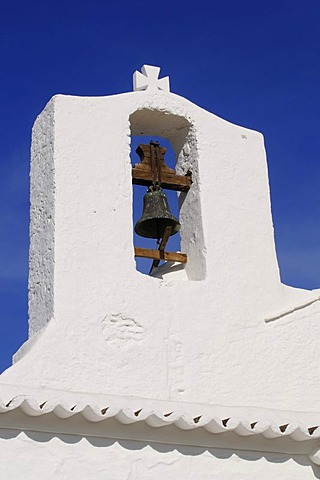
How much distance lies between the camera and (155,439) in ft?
19.0

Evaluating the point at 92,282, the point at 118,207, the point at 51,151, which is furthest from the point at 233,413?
the point at 51,151

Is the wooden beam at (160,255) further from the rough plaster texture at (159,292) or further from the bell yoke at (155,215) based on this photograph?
the bell yoke at (155,215)

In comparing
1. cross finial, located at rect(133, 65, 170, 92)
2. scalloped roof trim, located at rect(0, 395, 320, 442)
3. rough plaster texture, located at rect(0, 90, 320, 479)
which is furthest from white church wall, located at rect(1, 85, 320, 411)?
scalloped roof trim, located at rect(0, 395, 320, 442)

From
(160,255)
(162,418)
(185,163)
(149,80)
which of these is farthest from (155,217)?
(162,418)

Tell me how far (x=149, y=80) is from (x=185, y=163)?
765 millimetres

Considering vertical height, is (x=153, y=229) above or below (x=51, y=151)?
below

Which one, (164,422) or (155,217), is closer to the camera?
(164,422)

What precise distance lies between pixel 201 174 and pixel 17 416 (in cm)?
278

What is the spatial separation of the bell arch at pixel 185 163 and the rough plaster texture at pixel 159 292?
0.01 metres

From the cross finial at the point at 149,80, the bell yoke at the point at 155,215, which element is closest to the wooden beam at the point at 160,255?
the bell yoke at the point at 155,215

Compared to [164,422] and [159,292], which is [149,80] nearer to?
[159,292]

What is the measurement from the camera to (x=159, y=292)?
6.68 meters

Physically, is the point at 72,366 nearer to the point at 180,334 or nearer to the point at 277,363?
the point at 180,334

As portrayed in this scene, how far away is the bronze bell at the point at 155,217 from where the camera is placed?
732 cm
